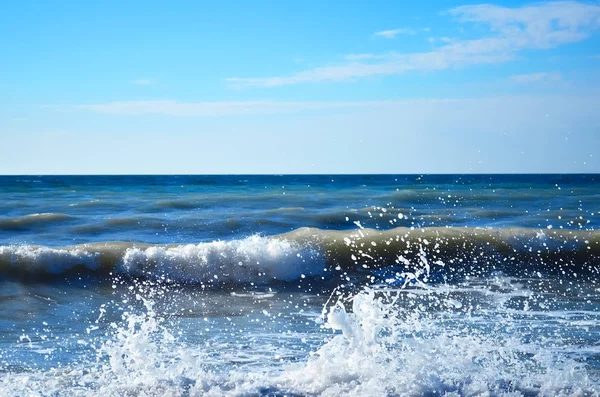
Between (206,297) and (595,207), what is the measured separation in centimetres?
1607

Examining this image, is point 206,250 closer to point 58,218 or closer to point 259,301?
point 259,301

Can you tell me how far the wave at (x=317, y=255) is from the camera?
1037 centimetres

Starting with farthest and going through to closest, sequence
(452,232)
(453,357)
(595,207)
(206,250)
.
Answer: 1. (595,207)
2. (452,232)
3. (206,250)
4. (453,357)

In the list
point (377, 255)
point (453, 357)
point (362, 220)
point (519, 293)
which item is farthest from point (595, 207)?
point (453, 357)

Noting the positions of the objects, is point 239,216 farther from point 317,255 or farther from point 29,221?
point 317,255

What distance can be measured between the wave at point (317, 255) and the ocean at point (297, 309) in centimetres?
3

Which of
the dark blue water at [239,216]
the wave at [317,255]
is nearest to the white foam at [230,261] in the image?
the wave at [317,255]

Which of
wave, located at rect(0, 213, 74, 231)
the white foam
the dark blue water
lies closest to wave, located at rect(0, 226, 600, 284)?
the white foam

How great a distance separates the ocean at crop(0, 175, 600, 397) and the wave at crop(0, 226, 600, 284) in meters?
0.03

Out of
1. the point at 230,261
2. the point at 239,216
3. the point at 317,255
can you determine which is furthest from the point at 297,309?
the point at 239,216

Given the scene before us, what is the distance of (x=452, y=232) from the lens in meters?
13.0

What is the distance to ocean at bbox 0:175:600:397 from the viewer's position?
485cm

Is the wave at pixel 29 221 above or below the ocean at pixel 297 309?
above

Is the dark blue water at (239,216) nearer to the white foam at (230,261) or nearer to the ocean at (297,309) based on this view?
the ocean at (297,309)
